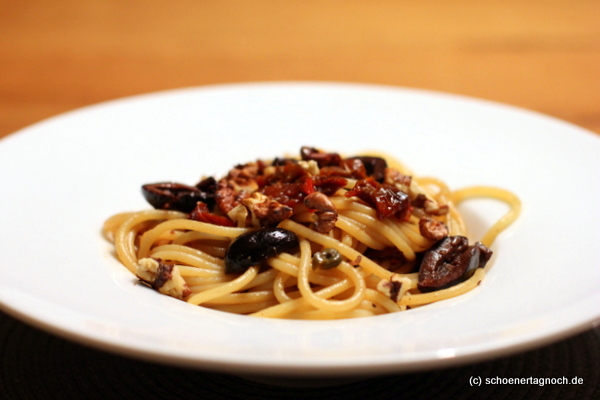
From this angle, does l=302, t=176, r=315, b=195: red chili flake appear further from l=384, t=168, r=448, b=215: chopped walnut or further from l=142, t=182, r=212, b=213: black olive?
l=142, t=182, r=212, b=213: black olive

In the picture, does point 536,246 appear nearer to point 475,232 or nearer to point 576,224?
point 576,224

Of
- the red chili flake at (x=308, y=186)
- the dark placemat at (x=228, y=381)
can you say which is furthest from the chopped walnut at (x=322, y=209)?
the dark placemat at (x=228, y=381)

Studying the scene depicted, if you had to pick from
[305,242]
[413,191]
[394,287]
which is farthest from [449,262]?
[305,242]

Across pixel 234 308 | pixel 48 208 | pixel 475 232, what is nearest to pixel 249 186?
pixel 234 308

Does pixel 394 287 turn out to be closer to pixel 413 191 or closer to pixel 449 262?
pixel 449 262

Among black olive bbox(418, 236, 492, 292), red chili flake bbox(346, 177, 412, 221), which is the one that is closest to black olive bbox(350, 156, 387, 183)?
red chili flake bbox(346, 177, 412, 221)

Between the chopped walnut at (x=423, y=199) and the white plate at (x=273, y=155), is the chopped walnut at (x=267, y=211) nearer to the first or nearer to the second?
the white plate at (x=273, y=155)
